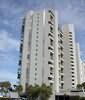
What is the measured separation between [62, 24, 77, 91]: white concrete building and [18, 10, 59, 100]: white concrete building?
22047 millimetres

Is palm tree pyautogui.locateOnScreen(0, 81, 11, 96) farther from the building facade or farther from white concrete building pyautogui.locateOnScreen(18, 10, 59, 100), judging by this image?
white concrete building pyautogui.locateOnScreen(18, 10, 59, 100)

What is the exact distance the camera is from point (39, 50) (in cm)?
8981

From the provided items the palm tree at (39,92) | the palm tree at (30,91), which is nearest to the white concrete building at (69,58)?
the palm tree at (39,92)

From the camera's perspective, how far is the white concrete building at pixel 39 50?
86.6 metres

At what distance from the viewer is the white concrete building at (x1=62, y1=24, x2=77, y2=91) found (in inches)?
4375

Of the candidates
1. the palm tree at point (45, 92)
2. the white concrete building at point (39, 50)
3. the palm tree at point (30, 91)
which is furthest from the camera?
the white concrete building at point (39, 50)

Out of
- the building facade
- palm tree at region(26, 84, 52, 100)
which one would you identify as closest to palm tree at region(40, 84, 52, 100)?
palm tree at region(26, 84, 52, 100)

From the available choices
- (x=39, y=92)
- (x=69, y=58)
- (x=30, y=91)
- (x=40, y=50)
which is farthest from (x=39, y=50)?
(x=69, y=58)

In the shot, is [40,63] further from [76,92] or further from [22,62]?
[76,92]

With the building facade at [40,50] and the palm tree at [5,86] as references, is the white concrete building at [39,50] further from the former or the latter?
the palm tree at [5,86]

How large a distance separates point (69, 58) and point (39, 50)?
3173 cm

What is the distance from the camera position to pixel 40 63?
287 feet

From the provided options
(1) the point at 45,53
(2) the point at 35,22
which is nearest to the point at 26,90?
(1) the point at 45,53

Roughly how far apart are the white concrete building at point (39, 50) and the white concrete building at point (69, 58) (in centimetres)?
2205
